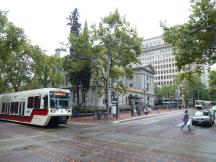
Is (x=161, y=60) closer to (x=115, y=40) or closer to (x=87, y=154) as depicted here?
(x=115, y=40)

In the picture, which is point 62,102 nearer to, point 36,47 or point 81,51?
point 81,51

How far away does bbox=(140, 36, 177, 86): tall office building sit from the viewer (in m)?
139

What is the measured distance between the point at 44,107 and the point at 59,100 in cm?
147

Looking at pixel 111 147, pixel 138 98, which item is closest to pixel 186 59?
Answer: pixel 111 147

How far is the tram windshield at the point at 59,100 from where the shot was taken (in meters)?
22.7

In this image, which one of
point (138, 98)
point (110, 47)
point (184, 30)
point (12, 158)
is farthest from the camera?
point (138, 98)

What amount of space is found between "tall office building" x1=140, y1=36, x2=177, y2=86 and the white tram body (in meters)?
117

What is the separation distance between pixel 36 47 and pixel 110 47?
17307 millimetres

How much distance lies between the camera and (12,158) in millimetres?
10641

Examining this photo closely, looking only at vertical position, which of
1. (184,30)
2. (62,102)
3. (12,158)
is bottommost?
(12,158)

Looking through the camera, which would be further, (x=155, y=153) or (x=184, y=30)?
(x=184, y=30)

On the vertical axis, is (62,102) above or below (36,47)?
below

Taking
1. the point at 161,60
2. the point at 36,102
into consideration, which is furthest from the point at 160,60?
the point at 36,102

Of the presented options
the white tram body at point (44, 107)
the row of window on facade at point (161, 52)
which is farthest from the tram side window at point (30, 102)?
the row of window on facade at point (161, 52)
